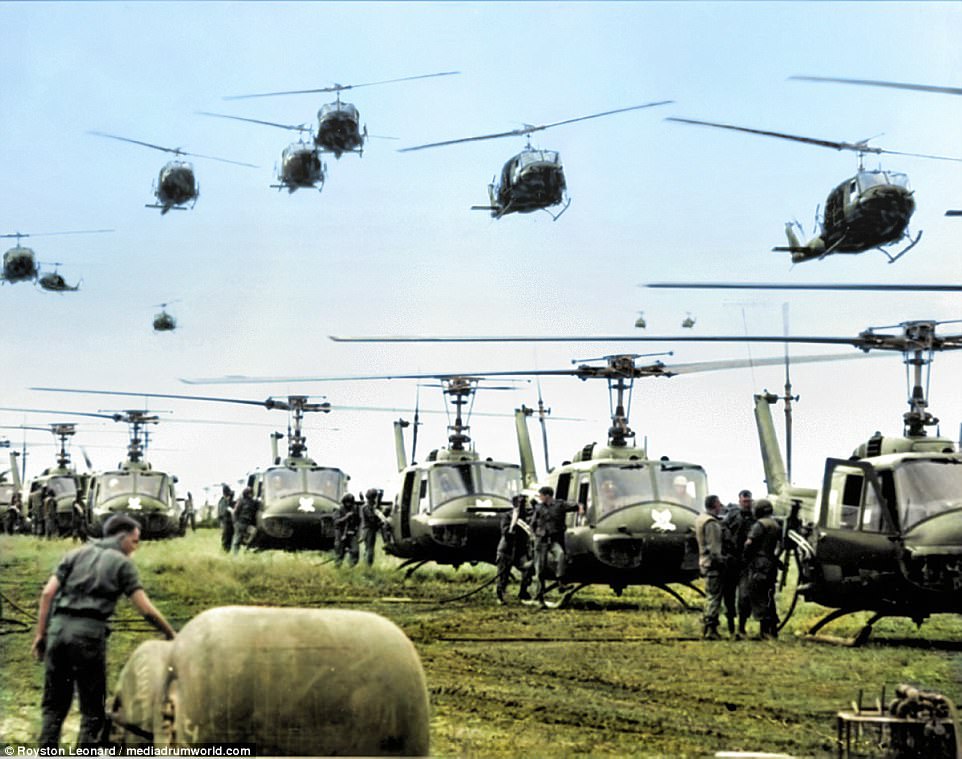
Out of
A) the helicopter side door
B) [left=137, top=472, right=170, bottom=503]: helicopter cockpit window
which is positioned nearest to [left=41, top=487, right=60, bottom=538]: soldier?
[left=137, top=472, right=170, bottom=503]: helicopter cockpit window

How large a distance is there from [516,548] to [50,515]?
1761 centimetres

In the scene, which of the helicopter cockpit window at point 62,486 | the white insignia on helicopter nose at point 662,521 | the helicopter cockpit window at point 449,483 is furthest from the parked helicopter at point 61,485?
the white insignia on helicopter nose at point 662,521

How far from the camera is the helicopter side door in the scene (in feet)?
42.3

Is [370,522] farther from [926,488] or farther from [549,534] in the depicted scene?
[926,488]

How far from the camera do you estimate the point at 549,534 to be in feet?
57.6

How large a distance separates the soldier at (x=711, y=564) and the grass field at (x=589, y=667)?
0.25 metres

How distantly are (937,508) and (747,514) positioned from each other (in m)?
2.07

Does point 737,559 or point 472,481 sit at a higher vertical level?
point 472,481

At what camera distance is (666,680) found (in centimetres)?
1111

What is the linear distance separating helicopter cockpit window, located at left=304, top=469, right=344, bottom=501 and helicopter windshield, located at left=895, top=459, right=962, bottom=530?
13071 millimetres

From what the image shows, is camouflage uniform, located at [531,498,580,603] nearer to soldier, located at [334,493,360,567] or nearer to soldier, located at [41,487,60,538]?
soldier, located at [334,493,360,567]

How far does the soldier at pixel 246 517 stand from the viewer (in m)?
25.0

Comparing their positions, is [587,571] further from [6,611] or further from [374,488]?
[374,488]

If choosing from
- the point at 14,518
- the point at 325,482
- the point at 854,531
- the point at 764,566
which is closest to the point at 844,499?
the point at 854,531
